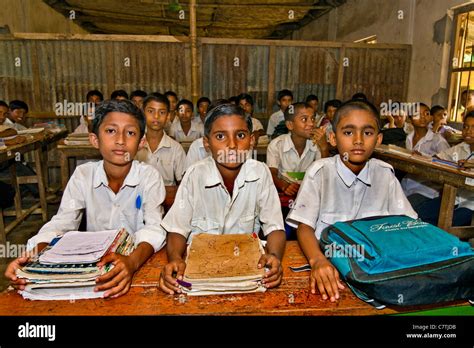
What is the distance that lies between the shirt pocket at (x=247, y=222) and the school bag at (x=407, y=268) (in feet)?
2.19

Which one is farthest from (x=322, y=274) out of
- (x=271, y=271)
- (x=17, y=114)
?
(x=17, y=114)

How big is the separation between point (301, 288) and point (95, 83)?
6.14 m

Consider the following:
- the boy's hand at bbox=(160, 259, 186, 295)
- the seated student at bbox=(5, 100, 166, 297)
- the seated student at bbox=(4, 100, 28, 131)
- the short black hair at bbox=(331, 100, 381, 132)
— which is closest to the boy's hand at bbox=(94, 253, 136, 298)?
the boy's hand at bbox=(160, 259, 186, 295)

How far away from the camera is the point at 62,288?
111 centimetres

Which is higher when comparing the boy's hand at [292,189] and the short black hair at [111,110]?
the short black hair at [111,110]

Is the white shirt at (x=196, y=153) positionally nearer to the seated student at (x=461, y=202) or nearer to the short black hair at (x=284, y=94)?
the seated student at (x=461, y=202)

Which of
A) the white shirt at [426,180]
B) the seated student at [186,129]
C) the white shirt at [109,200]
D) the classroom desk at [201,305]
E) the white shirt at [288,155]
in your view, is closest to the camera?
the classroom desk at [201,305]

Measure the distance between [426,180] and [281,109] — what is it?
3.05 metres

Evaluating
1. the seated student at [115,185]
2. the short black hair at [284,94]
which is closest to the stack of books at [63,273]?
the seated student at [115,185]

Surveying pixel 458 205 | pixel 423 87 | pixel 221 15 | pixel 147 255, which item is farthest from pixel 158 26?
pixel 147 255

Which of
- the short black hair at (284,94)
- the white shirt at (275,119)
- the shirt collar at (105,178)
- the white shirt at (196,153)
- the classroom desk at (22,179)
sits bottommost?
the classroom desk at (22,179)

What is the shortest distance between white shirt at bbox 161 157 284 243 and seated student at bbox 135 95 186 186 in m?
1.63

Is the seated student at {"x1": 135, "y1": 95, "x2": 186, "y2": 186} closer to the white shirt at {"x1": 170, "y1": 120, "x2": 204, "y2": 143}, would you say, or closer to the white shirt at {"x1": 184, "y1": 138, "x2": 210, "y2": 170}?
the white shirt at {"x1": 184, "y1": 138, "x2": 210, "y2": 170}

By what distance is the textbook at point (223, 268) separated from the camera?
3.76ft
